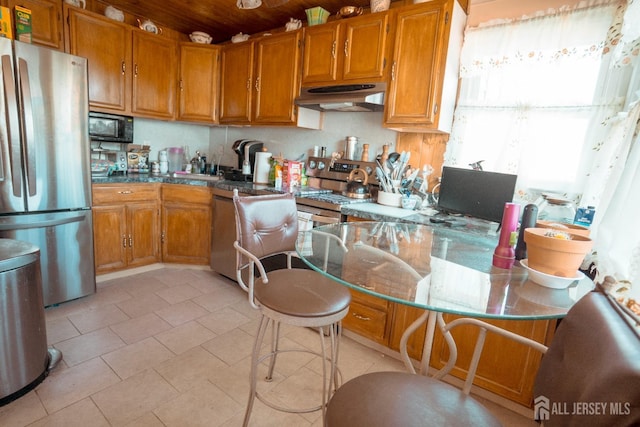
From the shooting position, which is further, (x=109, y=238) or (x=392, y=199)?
(x=109, y=238)

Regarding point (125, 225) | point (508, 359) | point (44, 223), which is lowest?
point (508, 359)

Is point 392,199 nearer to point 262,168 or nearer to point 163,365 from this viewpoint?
point 262,168

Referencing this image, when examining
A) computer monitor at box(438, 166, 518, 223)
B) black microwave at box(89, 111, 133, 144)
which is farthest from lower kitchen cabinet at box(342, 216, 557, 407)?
black microwave at box(89, 111, 133, 144)

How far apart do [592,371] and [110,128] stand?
3.68m

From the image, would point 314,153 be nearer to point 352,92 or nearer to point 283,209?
point 352,92

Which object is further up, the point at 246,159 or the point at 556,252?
the point at 246,159

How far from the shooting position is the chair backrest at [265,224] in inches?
54.9

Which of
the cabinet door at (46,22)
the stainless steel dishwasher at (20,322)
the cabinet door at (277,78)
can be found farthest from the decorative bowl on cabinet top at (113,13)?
the stainless steel dishwasher at (20,322)

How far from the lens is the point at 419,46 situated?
2.17 m

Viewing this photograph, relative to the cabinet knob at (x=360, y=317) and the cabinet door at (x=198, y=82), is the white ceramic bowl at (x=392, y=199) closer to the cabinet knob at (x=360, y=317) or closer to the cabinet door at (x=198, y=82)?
the cabinet knob at (x=360, y=317)

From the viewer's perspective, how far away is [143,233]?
10.0 feet

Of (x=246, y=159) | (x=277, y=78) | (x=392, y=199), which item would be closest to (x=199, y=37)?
(x=277, y=78)

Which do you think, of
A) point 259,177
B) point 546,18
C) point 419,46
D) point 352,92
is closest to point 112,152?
point 259,177

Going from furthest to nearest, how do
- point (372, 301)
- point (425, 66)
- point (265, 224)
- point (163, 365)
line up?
1. point (425, 66)
2. point (372, 301)
3. point (163, 365)
4. point (265, 224)
